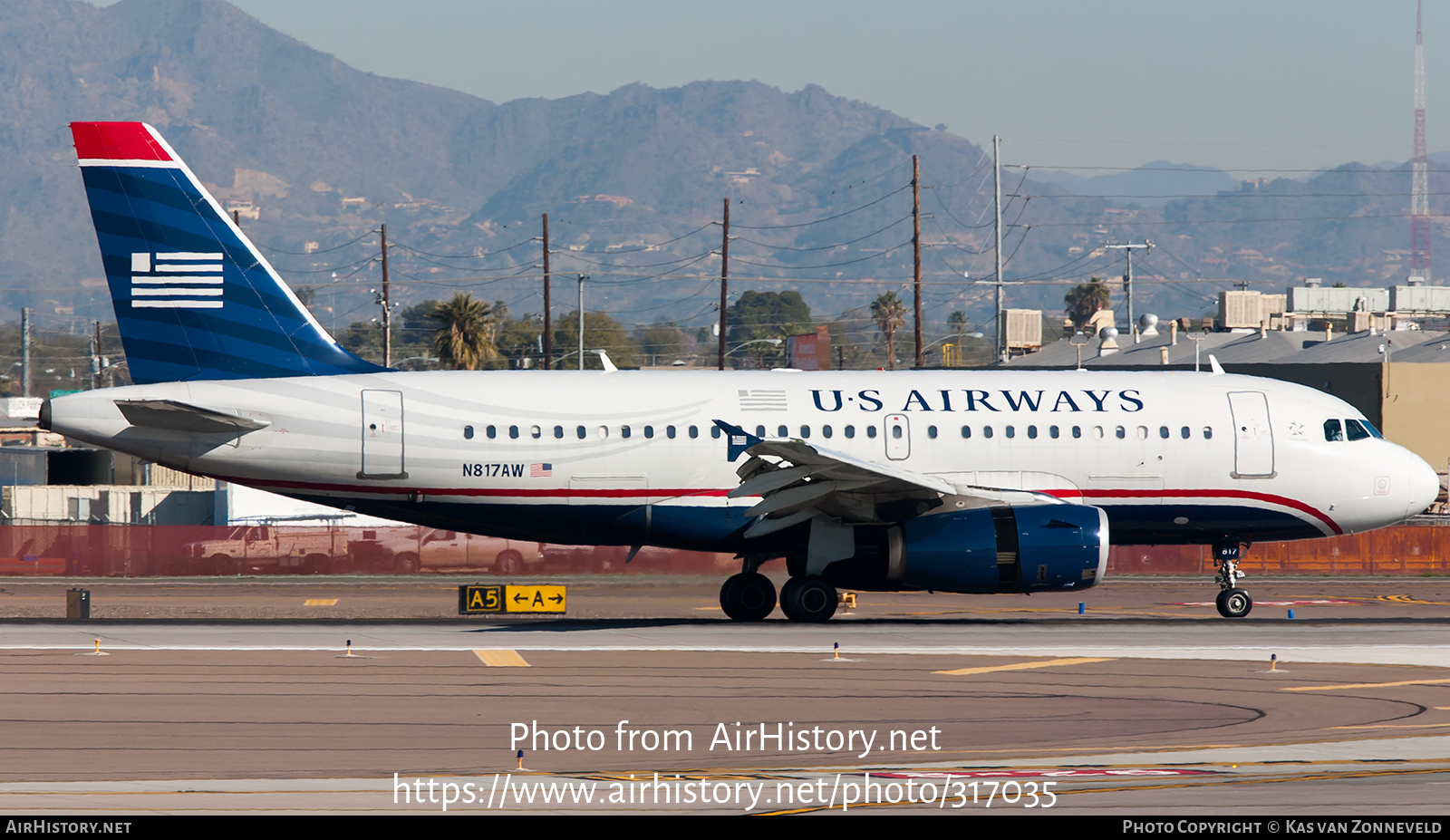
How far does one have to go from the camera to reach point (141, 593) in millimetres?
38156

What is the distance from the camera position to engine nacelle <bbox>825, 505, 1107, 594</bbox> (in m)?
24.0

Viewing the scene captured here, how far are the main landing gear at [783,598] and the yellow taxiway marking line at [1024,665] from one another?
194 inches

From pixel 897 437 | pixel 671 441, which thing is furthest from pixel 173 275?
pixel 897 437

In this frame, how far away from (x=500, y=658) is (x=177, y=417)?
7.45 meters

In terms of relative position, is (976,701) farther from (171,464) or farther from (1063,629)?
(171,464)

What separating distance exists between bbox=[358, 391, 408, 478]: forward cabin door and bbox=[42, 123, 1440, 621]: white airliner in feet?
0.11

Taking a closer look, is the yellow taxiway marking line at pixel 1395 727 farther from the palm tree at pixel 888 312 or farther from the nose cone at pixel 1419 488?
the palm tree at pixel 888 312

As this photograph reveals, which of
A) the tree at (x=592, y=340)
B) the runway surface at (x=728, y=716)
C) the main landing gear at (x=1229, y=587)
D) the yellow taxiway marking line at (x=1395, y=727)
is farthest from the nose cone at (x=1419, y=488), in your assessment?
the tree at (x=592, y=340)

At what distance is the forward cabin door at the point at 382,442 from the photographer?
25594 mm

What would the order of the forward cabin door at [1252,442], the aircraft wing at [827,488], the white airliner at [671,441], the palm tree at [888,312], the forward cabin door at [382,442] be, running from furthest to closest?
the palm tree at [888,312], the forward cabin door at [1252,442], the forward cabin door at [382,442], the white airliner at [671,441], the aircraft wing at [827,488]

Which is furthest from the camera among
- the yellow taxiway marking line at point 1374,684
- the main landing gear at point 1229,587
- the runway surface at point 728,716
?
the main landing gear at point 1229,587

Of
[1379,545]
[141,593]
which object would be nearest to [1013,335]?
[1379,545]

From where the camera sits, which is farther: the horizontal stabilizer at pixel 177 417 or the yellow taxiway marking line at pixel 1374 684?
the horizontal stabilizer at pixel 177 417

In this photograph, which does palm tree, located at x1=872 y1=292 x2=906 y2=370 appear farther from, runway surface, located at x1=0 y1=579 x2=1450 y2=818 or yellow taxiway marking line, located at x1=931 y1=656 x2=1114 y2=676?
yellow taxiway marking line, located at x1=931 y1=656 x2=1114 y2=676
